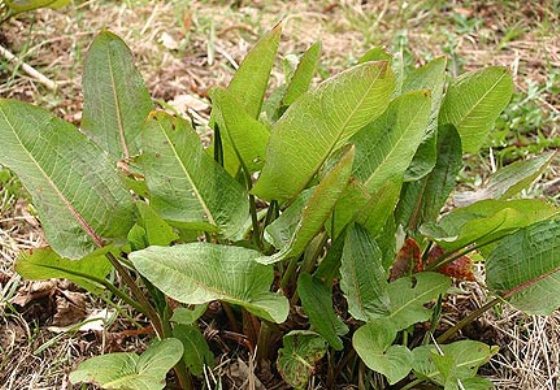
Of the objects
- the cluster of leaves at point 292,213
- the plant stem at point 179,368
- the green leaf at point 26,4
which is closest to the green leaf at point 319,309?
the cluster of leaves at point 292,213

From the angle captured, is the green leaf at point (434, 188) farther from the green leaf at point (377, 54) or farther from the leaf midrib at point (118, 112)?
the leaf midrib at point (118, 112)

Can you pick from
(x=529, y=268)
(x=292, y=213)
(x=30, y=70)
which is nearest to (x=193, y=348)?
(x=292, y=213)

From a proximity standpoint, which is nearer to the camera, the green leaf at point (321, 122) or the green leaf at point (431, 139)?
the green leaf at point (321, 122)

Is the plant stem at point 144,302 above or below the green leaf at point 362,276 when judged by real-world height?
below

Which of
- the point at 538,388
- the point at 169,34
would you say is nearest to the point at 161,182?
the point at 538,388

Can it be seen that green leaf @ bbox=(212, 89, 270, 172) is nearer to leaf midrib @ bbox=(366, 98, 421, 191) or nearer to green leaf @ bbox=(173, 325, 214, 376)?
leaf midrib @ bbox=(366, 98, 421, 191)

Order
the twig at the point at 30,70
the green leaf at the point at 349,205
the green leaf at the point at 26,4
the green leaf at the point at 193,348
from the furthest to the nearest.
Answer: the twig at the point at 30,70 < the green leaf at the point at 26,4 < the green leaf at the point at 193,348 < the green leaf at the point at 349,205

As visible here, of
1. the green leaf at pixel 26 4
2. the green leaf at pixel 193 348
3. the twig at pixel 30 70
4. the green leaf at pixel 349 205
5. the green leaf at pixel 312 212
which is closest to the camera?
the green leaf at pixel 312 212
